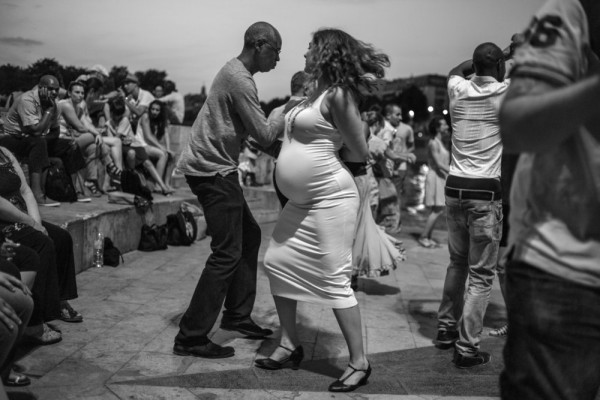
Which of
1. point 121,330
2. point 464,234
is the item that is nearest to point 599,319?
point 464,234

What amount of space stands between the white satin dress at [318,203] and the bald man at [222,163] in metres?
0.43

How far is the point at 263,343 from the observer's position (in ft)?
15.0

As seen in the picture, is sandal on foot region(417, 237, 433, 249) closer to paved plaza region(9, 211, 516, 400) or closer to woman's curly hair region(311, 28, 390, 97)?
paved plaza region(9, 211, 516, 400)

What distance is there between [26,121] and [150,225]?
1.85m

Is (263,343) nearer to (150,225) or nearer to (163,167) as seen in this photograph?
(150,225)

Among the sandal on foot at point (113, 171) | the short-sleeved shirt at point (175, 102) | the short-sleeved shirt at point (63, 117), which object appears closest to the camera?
the short-sleeved shirt at point (63, 117)

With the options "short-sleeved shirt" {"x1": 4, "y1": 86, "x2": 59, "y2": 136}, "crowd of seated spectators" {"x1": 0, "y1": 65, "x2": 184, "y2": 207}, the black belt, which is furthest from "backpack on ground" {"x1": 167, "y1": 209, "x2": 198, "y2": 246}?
the black belt

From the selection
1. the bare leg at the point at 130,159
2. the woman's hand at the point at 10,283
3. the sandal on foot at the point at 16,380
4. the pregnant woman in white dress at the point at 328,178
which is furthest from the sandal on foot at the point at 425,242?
the woman's hand at the point at 10,283

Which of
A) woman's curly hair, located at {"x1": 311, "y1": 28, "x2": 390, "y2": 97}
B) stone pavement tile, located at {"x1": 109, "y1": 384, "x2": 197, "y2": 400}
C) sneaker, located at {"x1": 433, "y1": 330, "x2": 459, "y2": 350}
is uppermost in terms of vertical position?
woman's curly hair, located at {"x1": 311, "y1": 28, "x2": 390, "y2": 97}

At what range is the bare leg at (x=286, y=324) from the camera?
4047 millimetres

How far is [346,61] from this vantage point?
11.8ft

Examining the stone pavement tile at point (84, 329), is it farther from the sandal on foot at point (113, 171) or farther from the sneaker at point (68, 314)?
the sandal on foot at point (113, 171)

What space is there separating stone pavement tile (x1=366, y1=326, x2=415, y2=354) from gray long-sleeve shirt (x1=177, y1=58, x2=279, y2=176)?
160 cm

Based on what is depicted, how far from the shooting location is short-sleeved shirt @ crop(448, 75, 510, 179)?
425 centimetres
